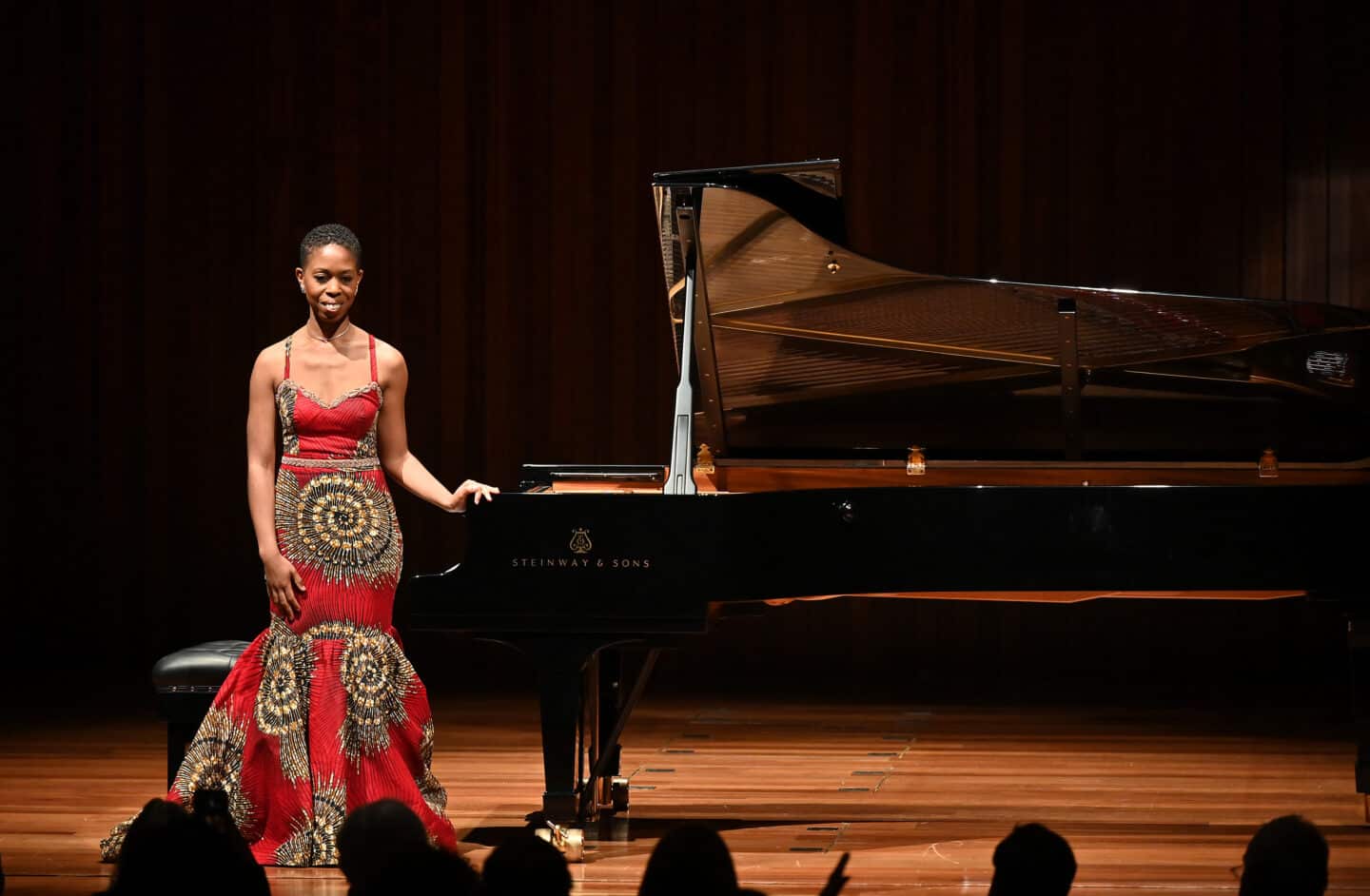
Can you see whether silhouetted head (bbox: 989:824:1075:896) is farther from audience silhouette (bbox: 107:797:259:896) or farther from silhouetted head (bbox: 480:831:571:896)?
audience silhouette (bbox: 107:797:259:896)

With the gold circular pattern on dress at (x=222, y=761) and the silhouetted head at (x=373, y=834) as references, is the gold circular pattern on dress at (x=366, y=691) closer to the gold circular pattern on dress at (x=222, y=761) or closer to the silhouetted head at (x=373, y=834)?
the gold circular pattern on dress at (x=222, y=761)

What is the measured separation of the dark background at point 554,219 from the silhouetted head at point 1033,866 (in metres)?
5.27

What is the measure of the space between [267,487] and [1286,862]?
2.49 m

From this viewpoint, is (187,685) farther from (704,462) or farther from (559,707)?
(704,462)

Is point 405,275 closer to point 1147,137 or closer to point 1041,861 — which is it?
point 1147,137

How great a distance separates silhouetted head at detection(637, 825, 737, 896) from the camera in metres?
1.50

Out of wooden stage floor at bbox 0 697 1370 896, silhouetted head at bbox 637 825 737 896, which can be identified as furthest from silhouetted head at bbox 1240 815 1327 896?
wooden stage floor at bbox 0 697 1370 896

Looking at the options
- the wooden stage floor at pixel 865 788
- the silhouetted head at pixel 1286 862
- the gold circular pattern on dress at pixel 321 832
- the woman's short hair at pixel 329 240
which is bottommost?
the wooden stage floor at pixel 865 788

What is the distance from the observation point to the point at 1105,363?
454 centimetres

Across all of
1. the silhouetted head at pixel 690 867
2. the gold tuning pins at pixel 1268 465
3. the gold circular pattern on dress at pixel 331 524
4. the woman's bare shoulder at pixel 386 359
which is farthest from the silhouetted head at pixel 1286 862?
the gold tuning pins at pixel 1268 465

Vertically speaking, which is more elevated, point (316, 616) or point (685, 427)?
point (685, 427)

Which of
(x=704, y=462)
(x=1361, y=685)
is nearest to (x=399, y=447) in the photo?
(x=704, y=462)

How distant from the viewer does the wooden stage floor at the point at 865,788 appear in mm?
3648

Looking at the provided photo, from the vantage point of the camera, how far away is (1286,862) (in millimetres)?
1564
